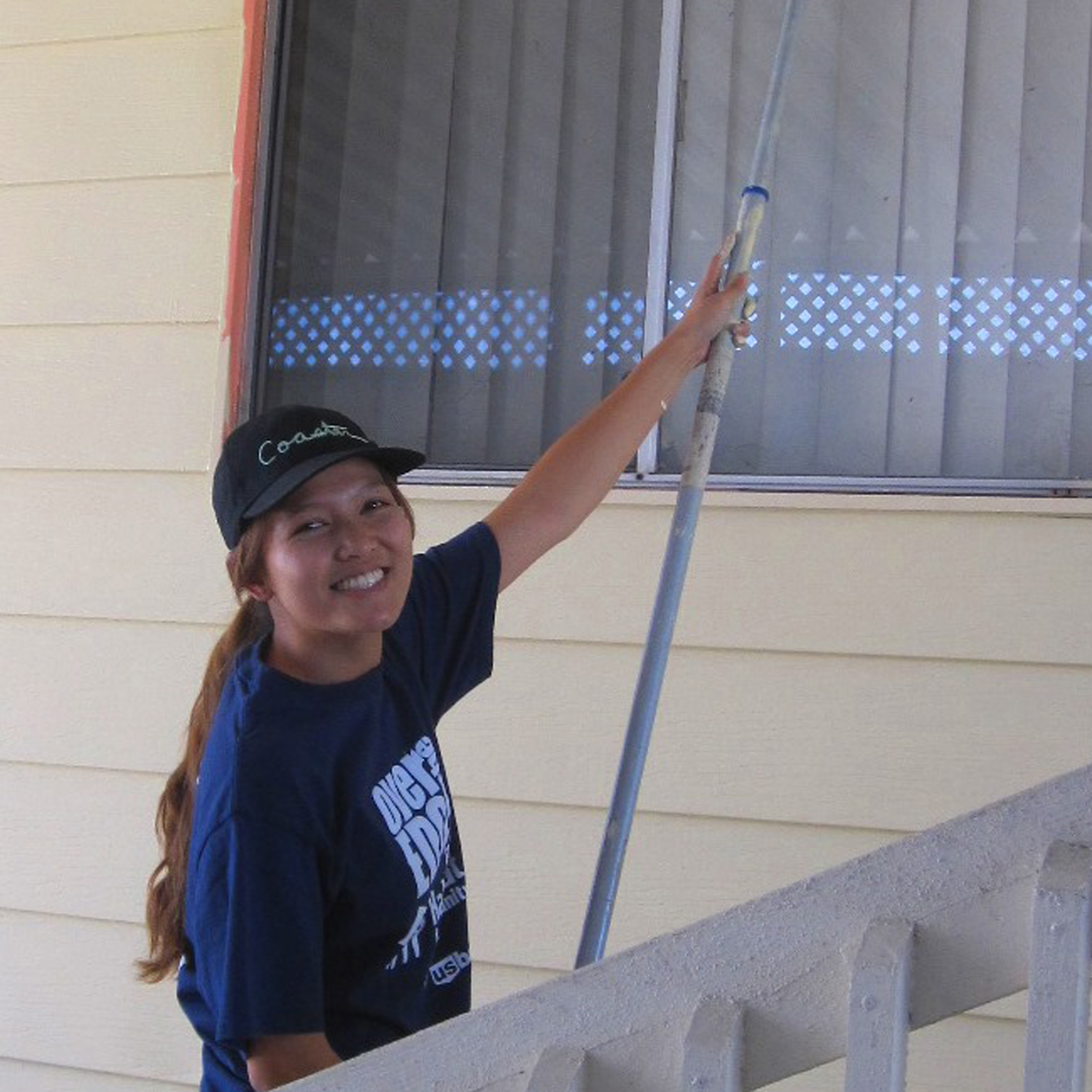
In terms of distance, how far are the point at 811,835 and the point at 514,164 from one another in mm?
1312

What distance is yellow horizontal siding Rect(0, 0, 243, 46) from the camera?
3232 millimetres

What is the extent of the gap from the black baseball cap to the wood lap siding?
1.19 m

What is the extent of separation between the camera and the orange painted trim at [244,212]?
3.15m

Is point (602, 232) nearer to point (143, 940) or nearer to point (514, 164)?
point (514, 164)

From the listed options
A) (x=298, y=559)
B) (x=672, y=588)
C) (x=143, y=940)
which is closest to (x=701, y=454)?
(x=672, y=588)

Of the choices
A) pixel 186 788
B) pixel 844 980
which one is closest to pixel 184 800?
pixel 186 788

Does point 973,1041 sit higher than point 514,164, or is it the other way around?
point 514,164

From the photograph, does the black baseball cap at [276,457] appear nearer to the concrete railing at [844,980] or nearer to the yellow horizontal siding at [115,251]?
the concrete railing at [844,980]

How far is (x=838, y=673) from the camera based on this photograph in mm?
2770

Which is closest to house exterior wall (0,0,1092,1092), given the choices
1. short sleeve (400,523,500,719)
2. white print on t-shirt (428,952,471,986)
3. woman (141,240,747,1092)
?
short sleeve (400,523,500,719)

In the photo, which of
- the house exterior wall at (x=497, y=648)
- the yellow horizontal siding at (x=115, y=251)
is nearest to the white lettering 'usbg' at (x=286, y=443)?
the house exterior wall at (x=497, y=648)

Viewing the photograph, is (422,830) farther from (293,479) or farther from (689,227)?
(689,227)

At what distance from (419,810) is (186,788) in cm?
29

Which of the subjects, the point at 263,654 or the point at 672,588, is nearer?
the point at 263,654
